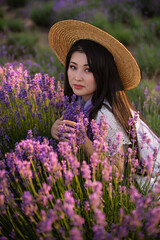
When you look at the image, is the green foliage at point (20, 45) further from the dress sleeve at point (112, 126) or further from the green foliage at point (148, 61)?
the dress sleeve at point (112, 126)

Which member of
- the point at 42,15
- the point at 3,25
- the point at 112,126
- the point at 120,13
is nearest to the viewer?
the point at 112,126

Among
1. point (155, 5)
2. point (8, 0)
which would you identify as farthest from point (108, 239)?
point (8, 0)

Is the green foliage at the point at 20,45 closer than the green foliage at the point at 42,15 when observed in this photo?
Yes

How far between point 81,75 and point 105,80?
0.76 ft

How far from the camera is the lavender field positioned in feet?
3.63

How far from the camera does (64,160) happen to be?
1.99 m

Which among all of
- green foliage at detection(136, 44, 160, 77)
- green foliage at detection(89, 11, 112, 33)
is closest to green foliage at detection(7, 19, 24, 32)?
green foliage at detection(89, 11, 112, 33)

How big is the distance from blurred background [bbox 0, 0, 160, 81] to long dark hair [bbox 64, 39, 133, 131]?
2.05 meters

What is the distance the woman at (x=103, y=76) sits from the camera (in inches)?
84.0

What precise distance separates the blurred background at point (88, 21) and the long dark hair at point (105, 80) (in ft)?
6.72

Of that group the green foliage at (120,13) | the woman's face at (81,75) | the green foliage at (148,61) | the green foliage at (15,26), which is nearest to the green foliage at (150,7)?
the green foliage at (120,13)

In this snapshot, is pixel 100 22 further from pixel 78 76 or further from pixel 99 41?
pixel 78 76

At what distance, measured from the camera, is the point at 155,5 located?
27.7 ft

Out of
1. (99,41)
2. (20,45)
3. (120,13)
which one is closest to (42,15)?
(120,13)
